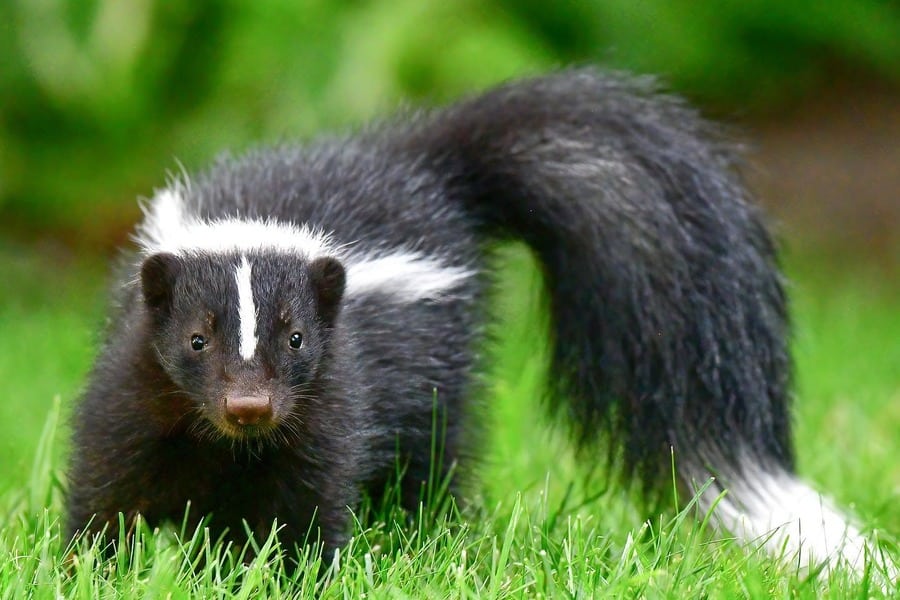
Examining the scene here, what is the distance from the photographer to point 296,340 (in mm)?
3893

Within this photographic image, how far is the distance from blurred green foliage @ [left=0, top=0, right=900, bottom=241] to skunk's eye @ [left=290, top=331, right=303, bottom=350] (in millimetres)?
3380

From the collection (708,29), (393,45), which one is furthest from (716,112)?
(393,45)

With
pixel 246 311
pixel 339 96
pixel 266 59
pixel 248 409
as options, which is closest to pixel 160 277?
pixel 246 311

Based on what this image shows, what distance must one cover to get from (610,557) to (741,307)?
43.9 inches

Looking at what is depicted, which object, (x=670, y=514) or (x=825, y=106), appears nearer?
(x=670, y=514)

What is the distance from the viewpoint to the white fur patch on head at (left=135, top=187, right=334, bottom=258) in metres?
4.03

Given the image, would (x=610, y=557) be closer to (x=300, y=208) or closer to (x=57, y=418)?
(x=300, y=208)

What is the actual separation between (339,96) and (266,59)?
1.94 feet

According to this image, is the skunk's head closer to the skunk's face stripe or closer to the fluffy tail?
the skunk's face stripe

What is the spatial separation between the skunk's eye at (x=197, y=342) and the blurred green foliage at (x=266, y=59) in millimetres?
3464

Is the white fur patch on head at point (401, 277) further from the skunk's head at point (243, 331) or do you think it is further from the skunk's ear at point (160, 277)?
the skunk's ear at point (160, 277)

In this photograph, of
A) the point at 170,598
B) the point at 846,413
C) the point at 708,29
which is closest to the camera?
the point at 170,598

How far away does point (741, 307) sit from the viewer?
4.77m

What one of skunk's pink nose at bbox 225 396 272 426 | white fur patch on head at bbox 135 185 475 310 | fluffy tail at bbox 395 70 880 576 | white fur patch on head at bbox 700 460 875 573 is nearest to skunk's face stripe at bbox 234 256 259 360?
white fur patch on head at bbox 135 185 475 310
